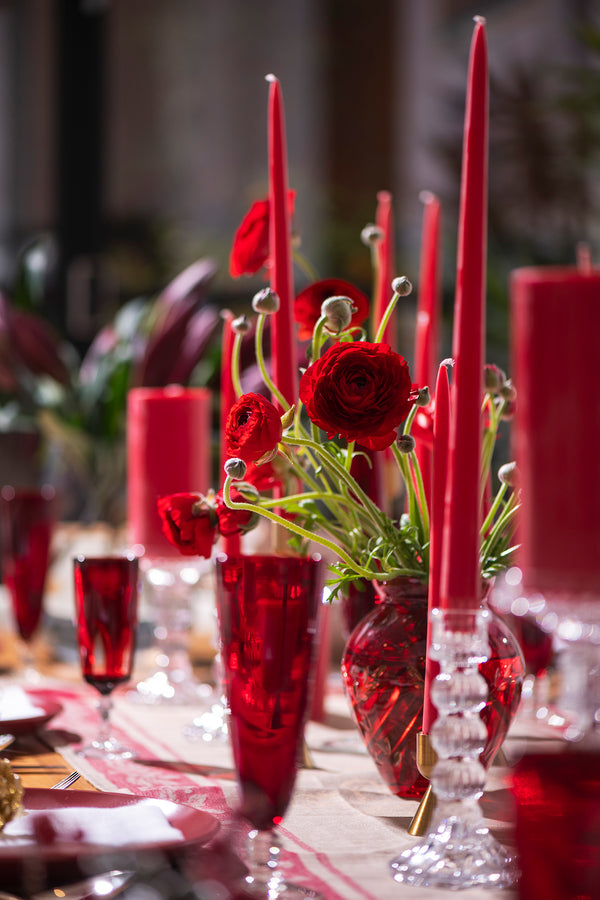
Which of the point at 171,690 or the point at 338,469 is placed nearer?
the point at 338,469

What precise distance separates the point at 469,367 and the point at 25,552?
697 mm

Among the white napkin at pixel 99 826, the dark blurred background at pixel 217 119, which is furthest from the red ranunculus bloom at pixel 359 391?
the dark blurred background at pixel 217 119

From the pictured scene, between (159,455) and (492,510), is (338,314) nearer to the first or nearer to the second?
(492,510)

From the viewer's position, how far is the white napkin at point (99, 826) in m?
0.50

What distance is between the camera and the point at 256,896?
1.52 ft

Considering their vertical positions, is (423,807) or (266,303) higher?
(266,303)

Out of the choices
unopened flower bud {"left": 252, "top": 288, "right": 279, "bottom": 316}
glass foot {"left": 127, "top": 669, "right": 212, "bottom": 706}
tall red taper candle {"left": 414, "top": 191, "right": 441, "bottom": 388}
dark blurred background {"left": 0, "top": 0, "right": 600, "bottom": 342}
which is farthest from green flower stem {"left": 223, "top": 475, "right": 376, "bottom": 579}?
dark blurred background {"left": 0, "top": 0, "right": 600, "bottom": 342}

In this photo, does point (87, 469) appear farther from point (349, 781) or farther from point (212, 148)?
point (212, 148)

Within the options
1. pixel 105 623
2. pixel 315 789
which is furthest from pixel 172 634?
pixel 315 789

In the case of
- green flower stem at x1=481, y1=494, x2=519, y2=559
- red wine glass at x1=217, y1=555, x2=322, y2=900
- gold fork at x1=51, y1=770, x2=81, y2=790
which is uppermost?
green flower stem at x1=481, y1=494, x2=519, y2=559

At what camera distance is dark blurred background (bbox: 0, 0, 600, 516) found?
12.7 feet

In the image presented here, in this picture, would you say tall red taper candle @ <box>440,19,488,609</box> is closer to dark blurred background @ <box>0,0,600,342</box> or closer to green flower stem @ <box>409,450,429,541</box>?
green flower stem @ <box>409,450,429,541</box>

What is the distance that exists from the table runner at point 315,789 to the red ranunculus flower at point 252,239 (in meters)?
0.33

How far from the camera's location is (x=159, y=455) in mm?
1038
